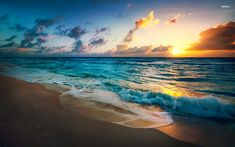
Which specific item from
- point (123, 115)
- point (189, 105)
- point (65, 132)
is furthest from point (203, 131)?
point (65, 132)

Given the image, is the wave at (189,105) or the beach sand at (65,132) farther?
the wave at (189,105)

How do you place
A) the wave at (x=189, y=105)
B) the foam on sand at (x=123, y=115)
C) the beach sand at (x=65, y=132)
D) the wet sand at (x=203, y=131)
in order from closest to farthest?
1. the beach sand at (x=65, y=132)
2. the wet sand at (x=203, y=131)
3. the foam on sand at (x=123, y=115)
4. the wave at (x=189, y=105)

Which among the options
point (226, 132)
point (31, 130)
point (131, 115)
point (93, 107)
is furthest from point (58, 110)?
Answer: point (226, 132)

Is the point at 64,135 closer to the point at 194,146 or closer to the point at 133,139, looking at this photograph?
the point at 133,139

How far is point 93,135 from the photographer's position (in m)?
3.75

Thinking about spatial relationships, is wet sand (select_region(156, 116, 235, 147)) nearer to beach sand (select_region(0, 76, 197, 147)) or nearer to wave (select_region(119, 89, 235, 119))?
beach sand (select_region(0, 76, 197, 147))

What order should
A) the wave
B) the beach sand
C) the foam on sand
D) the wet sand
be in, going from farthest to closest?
the wave
the foam on sand
the wet sand
the beach sand

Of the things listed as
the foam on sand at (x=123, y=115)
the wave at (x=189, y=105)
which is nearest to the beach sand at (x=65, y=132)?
the foam on sand at (x=123, y=115)

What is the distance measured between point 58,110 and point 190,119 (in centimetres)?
392

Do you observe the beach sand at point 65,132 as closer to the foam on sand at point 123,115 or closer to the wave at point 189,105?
the foam on sand at point 123,115

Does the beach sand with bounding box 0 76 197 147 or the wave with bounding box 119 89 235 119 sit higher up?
the beach sand with bounding box 0 76 197 147

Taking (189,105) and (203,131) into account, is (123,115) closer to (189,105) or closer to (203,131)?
(203,131)

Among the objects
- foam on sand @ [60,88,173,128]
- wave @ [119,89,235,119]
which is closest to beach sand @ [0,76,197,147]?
foam on sand @ [60,88,173,128]

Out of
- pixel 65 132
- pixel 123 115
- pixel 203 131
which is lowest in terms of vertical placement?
pixel 203 131
